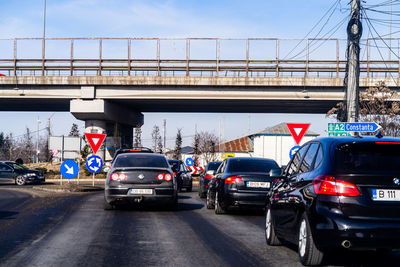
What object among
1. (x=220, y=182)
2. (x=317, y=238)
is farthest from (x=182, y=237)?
(x=220, y=182)

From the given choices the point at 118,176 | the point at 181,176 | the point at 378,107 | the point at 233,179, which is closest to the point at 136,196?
the point at 118,176

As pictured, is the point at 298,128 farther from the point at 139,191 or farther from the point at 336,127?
the point at 139,191

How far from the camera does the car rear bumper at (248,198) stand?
13.6m

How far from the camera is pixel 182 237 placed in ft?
31.4

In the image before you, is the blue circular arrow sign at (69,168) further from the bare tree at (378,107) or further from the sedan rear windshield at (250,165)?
the bare tree at (378,107)

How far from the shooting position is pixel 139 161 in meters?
15.3

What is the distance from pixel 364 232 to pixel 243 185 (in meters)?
7.56

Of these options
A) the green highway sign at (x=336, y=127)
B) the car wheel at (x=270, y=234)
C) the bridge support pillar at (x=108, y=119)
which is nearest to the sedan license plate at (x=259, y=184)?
the car wheel at (x=270, y=234)

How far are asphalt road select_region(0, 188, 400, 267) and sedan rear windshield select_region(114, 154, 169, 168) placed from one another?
1527 millimetres

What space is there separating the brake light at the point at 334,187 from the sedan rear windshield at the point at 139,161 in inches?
354

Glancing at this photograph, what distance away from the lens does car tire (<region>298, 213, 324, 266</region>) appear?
263 inches

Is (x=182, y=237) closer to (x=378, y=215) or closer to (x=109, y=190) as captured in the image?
(x=378, y=215)

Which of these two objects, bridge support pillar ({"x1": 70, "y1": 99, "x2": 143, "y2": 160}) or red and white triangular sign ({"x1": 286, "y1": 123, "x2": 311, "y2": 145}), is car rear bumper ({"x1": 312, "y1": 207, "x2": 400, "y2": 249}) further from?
bridge support pillar ({"x1": 70, "y1": 99, "x2": 143, "y2": 160})

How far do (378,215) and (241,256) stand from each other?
205 cm
